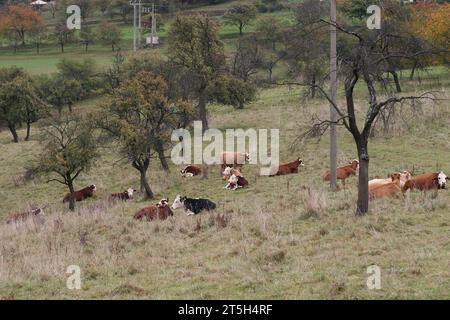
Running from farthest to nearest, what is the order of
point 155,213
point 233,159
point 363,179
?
point 233,159
point 155,213
point 363,179

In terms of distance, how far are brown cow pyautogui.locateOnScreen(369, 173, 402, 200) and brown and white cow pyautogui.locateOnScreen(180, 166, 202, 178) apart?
11.0m

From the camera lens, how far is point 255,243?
45.2 ft

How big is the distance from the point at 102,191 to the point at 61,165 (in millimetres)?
3657

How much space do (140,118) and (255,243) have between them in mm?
14168

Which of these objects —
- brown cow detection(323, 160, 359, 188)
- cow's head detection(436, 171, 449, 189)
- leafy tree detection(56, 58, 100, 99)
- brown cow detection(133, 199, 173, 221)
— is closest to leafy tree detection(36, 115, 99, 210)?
brown cow detection(133, 199, 173, 221)

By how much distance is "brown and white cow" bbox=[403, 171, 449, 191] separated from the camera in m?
18.0

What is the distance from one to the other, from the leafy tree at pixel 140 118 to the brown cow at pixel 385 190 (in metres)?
9.84

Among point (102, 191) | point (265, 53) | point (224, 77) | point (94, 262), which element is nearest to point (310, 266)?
point (94, 262)

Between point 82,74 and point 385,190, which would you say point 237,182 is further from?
point 82,74

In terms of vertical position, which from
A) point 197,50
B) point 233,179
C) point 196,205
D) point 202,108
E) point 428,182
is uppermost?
point 197,50

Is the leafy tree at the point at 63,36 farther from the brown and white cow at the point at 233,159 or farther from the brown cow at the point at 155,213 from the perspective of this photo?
the brown cow at the point at 155,213

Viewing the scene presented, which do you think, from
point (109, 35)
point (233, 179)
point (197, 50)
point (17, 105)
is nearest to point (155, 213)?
point (233, 179)

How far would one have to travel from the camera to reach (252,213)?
1759cm

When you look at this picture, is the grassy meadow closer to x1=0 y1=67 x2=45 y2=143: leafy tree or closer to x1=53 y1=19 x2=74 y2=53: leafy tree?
x1=0 y1=67 x2=45 y2=143: leafy tree
